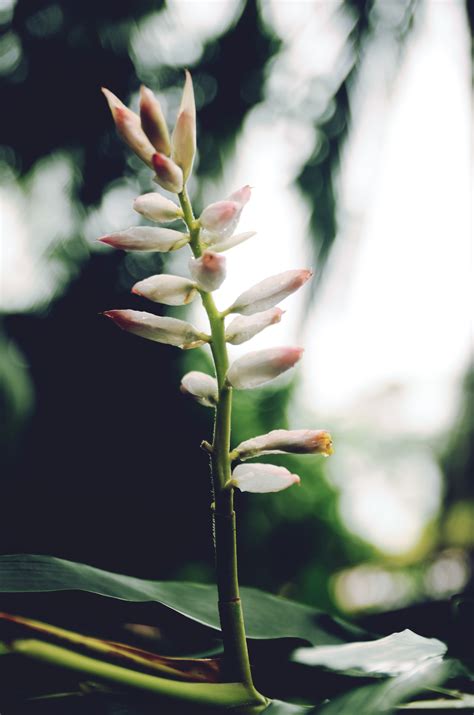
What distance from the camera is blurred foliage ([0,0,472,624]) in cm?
147

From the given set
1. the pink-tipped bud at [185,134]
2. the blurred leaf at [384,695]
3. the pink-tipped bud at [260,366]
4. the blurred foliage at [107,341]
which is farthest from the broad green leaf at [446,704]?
the blurred foliage at [107,341]

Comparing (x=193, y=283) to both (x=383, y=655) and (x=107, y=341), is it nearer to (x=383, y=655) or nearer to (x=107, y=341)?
(x=383, y=655)

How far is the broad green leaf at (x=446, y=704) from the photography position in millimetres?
243

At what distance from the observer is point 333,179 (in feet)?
5.04

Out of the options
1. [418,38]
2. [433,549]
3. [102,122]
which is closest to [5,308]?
[102,122]

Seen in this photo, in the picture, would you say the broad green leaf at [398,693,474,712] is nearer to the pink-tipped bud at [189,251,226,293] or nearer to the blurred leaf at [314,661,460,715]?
the blurred leaf at [314,661,460,715]

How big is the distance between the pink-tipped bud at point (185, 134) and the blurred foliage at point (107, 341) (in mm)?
1272

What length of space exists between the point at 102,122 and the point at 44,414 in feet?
2.56

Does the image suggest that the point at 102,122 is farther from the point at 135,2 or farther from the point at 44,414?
the point at 44,414

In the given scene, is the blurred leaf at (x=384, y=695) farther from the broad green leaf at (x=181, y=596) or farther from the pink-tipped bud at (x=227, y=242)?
the pink-tipped bud at (x=227, y=242)

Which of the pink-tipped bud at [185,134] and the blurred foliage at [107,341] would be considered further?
the blurred foliage at [107,341]

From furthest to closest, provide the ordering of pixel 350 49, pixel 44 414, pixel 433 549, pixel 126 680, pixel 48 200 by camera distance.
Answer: pixel 433 549 → pixel 48 200 → pixel 44 414 → pixel 350 49 → pixel 126 680

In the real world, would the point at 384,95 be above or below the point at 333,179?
above

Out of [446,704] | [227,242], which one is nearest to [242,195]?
[227,242]
